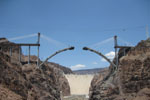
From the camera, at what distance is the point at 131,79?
33281mm

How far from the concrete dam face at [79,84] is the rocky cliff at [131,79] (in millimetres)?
48309

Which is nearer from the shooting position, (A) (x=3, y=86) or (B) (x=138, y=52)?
(A) (x=3, y=86)

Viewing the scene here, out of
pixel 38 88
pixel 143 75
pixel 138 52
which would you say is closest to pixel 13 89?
pixel 38 88

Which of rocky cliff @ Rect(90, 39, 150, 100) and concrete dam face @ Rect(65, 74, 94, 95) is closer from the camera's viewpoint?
rocky cliff @ Rect(90, 39, 150, 100)

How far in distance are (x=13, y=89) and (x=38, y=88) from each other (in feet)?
67.7

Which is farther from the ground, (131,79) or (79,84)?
(131,79)

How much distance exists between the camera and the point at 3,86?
12.4 metres

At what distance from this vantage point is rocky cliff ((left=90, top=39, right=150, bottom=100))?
103 ft

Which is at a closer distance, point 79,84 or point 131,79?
point 131,79

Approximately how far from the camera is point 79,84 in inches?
3863

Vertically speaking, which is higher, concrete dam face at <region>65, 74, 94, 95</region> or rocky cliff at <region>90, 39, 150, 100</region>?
rocky cliff at <region>90, 39, 150, 100</region>

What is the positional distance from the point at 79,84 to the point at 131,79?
66830 mm

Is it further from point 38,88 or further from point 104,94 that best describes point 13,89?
point 104,94

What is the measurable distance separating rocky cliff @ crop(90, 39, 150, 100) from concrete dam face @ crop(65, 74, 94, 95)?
48309 millimetres
